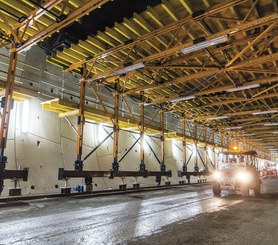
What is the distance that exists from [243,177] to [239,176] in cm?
28

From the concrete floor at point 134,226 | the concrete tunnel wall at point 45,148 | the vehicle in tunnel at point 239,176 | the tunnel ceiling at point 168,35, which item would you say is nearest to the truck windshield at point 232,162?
the vehicle in tunnel at point 239,176

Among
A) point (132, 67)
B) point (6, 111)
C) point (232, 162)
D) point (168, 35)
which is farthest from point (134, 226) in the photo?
point (232, 162)

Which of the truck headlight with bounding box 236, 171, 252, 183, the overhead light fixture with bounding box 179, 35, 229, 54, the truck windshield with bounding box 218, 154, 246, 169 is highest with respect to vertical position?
the overhead light fixture with bounding box 179, 35, 229, 54

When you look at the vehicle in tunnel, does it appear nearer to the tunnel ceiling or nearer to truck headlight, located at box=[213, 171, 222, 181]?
truck headlight, located at box=[213, 171, 222, 181]

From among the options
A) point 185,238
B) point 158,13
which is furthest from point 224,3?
point 185,238

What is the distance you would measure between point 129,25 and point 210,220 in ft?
24.0

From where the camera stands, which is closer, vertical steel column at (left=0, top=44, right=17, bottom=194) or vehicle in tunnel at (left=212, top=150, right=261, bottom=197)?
vertical steel column at (left=0, top=44, right=17, bottom=194)

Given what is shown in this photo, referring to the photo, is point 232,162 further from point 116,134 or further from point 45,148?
point 45,148

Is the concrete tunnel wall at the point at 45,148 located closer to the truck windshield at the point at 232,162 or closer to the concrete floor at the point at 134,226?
the concrete floor at the point at 134,226

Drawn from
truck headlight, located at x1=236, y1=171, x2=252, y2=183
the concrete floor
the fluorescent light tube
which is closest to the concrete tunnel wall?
the concrete floor

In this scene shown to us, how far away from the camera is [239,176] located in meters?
11.9

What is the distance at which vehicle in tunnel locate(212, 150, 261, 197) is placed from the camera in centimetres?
1172

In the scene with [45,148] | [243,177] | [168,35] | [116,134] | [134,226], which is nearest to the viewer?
[134,226]

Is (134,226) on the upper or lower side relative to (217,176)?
lower
